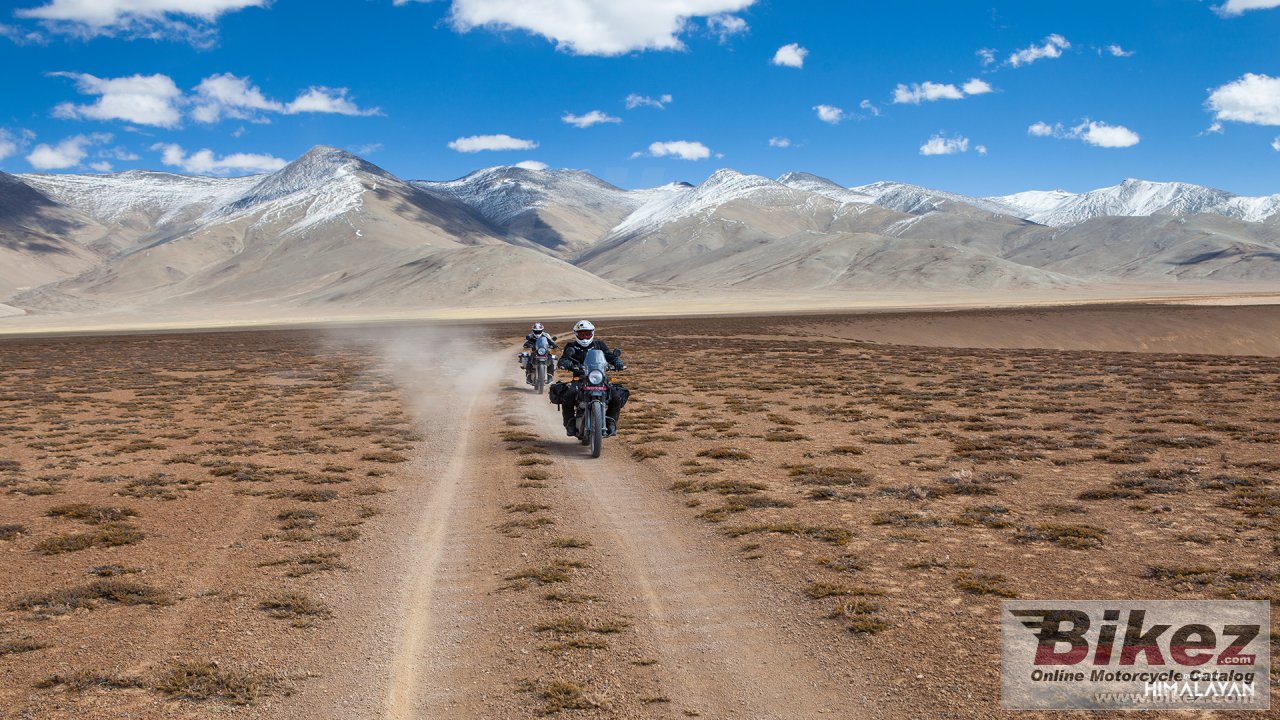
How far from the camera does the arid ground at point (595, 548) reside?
21.7ft

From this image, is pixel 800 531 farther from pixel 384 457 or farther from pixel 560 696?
pixel 384 457

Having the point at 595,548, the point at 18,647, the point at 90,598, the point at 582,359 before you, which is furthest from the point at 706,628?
the point at 582,359

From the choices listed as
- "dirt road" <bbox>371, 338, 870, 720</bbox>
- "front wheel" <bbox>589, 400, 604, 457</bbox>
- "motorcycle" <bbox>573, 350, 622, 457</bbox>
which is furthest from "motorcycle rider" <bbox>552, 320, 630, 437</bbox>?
"dirt road" <bbox>371, 338, 870, 720</bbox>

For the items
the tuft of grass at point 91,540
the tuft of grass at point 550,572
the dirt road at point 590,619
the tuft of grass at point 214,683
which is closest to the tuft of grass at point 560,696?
the dirt road at point 590,619

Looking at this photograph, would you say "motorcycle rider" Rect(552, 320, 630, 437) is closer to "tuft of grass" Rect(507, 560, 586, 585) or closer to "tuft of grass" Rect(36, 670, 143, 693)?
"tuft of grass" Rect(507, 560, 586, 585)

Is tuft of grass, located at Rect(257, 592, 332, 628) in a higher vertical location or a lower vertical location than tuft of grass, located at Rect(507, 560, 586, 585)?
lower

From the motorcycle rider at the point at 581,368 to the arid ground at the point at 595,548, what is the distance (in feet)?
2.60

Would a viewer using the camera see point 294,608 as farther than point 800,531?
No

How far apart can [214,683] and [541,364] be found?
18897mm

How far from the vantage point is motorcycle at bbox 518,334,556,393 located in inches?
982

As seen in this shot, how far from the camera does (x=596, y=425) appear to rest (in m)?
15.3

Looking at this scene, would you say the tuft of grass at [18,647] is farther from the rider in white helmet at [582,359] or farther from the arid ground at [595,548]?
the rider in white helmet at [582,359]

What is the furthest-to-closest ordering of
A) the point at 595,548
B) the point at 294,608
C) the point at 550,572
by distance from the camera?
the point at 595,548, the point at 550,572, the point at 294,608

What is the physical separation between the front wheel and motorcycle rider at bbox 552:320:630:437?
1.09 feet
